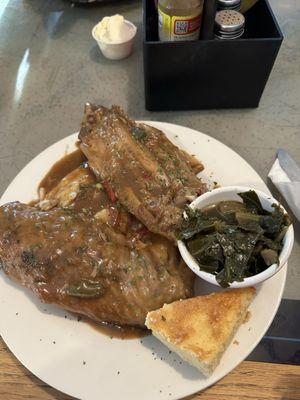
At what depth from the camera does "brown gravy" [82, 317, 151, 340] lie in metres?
1.56

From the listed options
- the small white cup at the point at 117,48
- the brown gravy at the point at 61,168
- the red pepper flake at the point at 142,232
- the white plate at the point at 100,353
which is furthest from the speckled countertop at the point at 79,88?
the red pepper flake at the point at 142,232

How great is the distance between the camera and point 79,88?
273 cm

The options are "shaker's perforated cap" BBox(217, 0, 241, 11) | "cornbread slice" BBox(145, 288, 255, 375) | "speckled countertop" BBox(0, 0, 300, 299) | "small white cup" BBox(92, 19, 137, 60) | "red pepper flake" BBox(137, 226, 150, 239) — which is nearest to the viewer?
"cornbread slice" BBox(145, 288, 255, 375)

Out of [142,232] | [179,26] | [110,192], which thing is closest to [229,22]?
[179,26]

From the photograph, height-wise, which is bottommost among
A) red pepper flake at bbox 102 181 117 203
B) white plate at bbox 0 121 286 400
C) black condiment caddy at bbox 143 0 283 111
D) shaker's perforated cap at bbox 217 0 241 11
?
white plate at bbox 0 121 286 400

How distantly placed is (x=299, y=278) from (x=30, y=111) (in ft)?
6.48

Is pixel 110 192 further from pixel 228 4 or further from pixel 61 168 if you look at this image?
pixel 228 4

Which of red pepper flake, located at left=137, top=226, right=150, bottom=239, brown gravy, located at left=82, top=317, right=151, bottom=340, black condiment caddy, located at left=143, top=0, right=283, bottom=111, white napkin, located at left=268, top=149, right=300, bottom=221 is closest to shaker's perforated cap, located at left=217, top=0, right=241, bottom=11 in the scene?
black condiment caddy, located at left=143, top=0, right=283, bottom=111

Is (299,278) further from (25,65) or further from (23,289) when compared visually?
(25,65)

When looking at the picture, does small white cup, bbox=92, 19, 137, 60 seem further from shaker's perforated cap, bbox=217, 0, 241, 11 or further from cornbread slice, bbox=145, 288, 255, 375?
cornbread slice, bbox=145, 288, 255, 375

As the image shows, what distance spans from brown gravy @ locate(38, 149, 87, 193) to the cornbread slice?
907mm

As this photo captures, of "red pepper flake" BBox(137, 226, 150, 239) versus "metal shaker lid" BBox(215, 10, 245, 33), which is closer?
"red pepper flake" BBox(137, 226, 150, 239)

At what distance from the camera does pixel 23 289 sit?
1.67m

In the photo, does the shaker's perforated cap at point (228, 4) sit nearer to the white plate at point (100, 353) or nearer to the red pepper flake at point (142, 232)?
the red pepper flake at point (142, 232)
